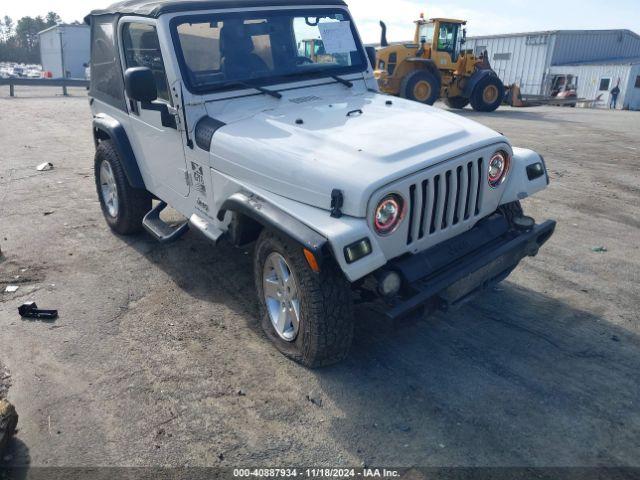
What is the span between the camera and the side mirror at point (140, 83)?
381 centimetres

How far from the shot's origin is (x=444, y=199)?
3.21 metres

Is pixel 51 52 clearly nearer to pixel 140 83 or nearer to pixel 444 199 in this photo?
pixel 140 83

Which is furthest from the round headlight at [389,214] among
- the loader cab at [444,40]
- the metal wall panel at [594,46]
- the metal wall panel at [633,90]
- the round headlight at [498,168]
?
the metal wall panel at [594,46]

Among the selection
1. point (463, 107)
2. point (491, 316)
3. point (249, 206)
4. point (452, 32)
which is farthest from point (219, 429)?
point (463, 107)

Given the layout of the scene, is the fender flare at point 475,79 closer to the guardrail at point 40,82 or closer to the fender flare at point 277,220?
the fender flare at point 277,220

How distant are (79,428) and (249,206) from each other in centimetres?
164

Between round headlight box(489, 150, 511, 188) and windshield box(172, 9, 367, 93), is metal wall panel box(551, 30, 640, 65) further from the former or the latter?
round headlight box(489, 150, 511, 188)

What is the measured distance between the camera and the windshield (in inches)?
161

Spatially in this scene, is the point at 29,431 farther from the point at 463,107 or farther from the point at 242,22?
the point at 463,107

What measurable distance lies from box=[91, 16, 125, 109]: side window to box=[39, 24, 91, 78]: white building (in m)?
37.3

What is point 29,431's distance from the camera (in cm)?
299

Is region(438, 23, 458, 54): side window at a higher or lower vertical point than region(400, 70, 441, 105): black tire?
higher

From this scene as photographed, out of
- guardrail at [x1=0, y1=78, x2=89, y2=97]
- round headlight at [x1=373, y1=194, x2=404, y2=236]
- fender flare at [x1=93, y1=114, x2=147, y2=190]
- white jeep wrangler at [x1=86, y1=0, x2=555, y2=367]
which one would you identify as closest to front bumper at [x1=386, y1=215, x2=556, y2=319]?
white jeep wrangler at [x1=86, y1=0, x2=555, y2=367]

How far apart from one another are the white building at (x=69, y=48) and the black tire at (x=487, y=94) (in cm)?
3146
